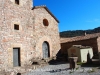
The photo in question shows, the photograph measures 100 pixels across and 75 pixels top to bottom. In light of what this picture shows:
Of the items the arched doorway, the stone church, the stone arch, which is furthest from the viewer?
the arched doorway

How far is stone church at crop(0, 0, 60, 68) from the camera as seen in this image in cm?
1237

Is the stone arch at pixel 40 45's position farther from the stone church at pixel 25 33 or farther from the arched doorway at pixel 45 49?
the arched doorway at pixel 45 49

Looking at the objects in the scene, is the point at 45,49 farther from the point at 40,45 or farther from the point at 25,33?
the point at 25,33

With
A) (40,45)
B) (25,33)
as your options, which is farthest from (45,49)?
(25,33)

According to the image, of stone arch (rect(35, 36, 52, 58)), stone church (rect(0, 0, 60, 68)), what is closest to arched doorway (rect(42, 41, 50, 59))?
stone church (rect(0, 0, 60, 68))

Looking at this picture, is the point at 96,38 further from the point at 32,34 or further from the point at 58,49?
the point at 32,34

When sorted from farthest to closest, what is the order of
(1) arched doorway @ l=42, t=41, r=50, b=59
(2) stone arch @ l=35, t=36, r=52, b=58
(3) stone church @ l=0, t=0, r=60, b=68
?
(1) arched doorway @ l=42, t=41, r=50, b=59 → (2) stone arch @ l=35, t=36, r=52, b=58 → (3) stone church @ l=0, t=0, r=60, b=68

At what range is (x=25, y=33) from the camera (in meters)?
14.3

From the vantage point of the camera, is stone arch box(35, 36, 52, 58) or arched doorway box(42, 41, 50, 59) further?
arched doorway box(42, 41, 50, 59)

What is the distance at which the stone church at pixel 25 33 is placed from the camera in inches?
487

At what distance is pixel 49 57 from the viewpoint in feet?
54.9

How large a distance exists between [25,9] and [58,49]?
22.2ft

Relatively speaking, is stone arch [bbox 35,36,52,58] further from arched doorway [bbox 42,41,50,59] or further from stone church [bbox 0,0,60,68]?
arched doorway [bbox 42,41,50,59]

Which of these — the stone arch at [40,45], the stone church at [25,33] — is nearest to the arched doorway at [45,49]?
the stone church at [25,33]
